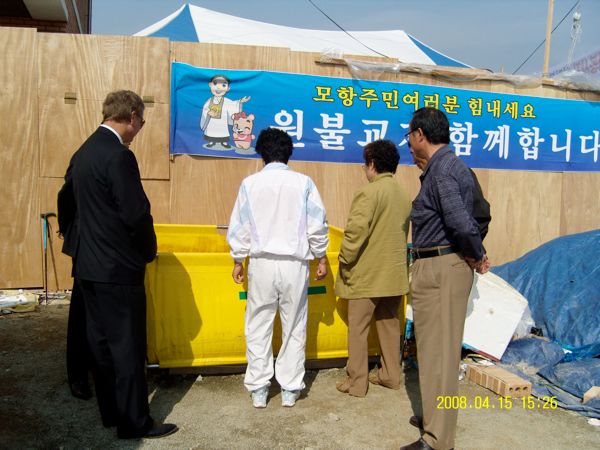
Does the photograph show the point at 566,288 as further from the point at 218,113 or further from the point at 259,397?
A: the point at 218,113

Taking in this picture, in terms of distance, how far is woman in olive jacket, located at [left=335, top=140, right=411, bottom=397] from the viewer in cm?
379

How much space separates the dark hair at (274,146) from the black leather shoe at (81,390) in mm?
1922

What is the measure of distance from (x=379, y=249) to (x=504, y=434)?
1.40m

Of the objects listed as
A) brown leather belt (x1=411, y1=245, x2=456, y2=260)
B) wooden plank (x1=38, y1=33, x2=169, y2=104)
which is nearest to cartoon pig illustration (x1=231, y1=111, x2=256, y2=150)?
wooden plank (x1=38, y1=33, x2=169, y2=104)

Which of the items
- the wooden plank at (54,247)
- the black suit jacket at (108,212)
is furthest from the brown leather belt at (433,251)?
the wooden plank at (54,247)

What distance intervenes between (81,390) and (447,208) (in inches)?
103

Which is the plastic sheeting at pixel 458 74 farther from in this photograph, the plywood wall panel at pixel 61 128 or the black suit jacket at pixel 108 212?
the black suit jacket at pixel 108 212

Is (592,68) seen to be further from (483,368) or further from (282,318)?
(282,318)

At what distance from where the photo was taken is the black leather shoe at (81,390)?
144 inches

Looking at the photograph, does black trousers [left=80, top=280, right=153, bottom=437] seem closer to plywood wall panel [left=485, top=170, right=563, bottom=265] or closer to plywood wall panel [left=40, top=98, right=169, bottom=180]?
plywood wall panel [left=40, top=98, right=169, bottom=180]

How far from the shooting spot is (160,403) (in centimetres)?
369

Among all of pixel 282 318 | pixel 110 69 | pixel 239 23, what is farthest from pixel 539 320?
pixel 239 23

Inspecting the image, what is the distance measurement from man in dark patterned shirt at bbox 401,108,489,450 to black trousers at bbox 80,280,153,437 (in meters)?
1.57

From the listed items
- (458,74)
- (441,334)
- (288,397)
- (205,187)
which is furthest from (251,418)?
(458,74)
